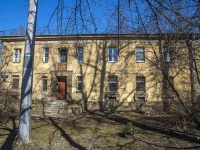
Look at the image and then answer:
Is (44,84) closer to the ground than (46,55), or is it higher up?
closer to the ground

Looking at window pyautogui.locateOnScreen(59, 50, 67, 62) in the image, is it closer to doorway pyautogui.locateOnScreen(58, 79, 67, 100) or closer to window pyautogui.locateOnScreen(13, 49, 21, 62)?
doorway pyautogui.locateOnScreen(58, 79, 67, 100)

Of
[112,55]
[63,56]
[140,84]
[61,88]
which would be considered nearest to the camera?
[140,84]

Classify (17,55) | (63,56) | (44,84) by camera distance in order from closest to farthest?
(44,84), (63,56), (17,55)

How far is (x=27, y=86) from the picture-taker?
25.0 ft

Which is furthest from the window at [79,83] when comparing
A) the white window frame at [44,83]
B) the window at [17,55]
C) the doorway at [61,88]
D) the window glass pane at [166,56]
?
the window glass pane at [166,56]

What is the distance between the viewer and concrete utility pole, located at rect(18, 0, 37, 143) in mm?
7469

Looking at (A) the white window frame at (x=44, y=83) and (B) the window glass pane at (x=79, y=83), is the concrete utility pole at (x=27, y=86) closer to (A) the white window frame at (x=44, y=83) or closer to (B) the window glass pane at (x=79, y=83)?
(B) the window glass pane at (x=79, y=83)

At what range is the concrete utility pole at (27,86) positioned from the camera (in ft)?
24.5

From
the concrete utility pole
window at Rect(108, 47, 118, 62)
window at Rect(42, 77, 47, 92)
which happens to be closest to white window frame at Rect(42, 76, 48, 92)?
window at Rect(42, 77, 47, 92)

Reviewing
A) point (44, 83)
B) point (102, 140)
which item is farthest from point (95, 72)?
point (102, 140)

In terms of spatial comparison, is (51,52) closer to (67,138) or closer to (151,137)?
(67,138)

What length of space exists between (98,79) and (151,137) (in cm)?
1114

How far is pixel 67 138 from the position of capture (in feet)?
28.0

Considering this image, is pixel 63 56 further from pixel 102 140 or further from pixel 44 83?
pixel 102 140
